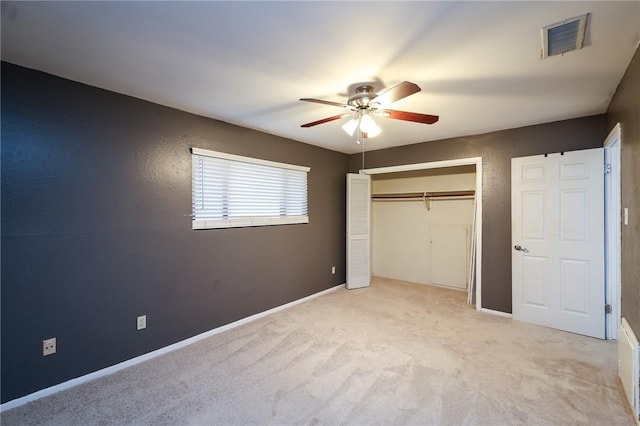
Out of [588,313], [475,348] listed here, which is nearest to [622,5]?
[475,348]

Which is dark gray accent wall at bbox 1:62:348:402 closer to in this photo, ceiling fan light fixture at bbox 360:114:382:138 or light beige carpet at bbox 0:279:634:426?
light beige carpet at bbox 0:279:634:426

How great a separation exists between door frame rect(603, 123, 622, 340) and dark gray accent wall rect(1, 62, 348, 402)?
392 centimetres

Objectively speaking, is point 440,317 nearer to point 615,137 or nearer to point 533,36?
point 615,137

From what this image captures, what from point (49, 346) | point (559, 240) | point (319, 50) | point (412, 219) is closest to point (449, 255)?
point (412, 219)

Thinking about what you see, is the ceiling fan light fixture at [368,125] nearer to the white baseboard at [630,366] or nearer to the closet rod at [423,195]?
the white baseboard at [630,366]

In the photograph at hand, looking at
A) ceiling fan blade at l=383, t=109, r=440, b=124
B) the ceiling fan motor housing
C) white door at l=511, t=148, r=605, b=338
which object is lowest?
white door at l=511, t=148, r=605, b=338

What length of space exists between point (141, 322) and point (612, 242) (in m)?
4.74

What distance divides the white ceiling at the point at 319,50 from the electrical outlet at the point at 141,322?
79.6 inches

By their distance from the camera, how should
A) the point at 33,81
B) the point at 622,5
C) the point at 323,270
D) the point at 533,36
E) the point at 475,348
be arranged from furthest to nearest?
1. the point at 323,270
2. the point at 475,348
3. the point at 33,81
4. the point at 533,36
5. the point at 622,5

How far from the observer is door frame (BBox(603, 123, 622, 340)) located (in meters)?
2.95

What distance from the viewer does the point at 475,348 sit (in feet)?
9.29

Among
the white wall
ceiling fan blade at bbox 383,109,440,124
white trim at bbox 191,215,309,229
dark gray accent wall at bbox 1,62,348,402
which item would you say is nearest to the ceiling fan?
ceiling fan blade at bbox 383,109,440,124

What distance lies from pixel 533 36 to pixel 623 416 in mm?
2491

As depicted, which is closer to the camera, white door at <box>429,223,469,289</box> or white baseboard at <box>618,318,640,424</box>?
white baseboard at <box>618,318,640,424</box>
